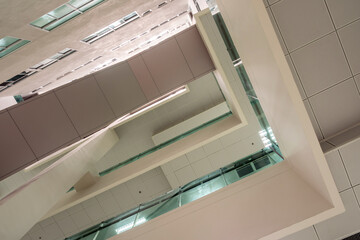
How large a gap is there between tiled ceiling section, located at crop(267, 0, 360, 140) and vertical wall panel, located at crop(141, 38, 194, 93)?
2.81 meters

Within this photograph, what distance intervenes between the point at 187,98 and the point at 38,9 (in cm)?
525

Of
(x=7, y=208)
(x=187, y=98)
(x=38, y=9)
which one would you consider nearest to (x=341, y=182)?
(x=7, y=208)

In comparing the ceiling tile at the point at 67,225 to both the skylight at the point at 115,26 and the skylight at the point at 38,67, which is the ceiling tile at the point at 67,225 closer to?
the skylight at the point at 38,67

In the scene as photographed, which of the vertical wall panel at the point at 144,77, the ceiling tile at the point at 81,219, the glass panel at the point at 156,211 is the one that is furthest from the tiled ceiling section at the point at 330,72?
the ceiling tile at the point at 81,219

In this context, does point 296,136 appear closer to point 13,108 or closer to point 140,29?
point 13,108

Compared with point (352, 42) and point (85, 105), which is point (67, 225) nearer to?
point (85, 105)

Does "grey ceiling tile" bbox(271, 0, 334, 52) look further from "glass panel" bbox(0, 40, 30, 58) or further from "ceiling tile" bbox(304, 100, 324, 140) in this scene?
"glass panel" bbox(0, 40, 30, 58)

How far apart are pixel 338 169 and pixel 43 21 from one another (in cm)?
815

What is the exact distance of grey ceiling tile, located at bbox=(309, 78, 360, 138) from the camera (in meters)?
2.72

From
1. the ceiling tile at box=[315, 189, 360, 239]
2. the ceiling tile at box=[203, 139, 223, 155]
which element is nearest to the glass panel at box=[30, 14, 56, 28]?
the ceiling tile at box=[203, 139, 223, 155]

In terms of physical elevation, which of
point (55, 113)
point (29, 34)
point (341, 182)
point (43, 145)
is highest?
point (29, 34)

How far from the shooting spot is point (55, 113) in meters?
4.66

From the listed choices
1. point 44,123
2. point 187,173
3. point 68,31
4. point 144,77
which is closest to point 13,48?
point 68,31

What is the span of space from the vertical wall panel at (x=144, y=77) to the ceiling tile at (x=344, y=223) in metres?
3.83
